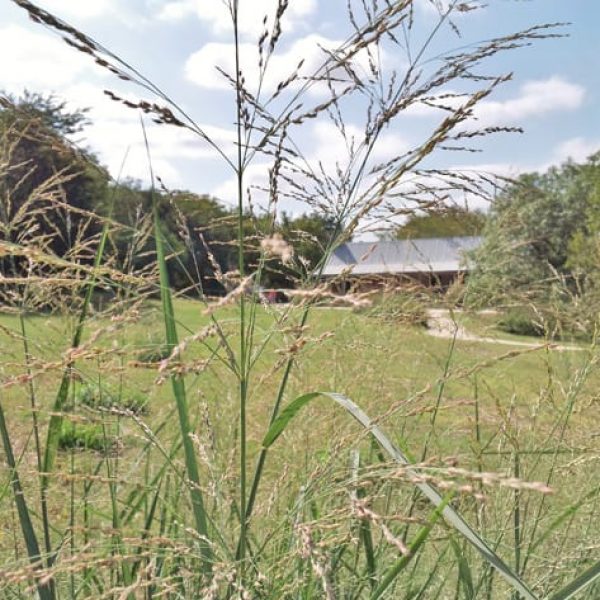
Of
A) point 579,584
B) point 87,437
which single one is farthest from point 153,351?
point 87,437

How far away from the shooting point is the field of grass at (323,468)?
1102mm

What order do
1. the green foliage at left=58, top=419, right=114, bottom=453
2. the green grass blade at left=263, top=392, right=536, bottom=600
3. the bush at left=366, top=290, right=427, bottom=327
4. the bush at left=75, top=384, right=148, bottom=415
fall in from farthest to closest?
the bush at left=366, top=290, right=427, bottom=327 < the green foliage at left=58, top=419, right=114, bottom=453 < the bush at left=75, top=384, right=148, bottom=415 < the green grass blade at left=263, top=392, right=536, bottom=600

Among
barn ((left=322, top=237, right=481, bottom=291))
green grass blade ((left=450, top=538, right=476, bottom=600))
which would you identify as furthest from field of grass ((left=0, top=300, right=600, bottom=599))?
barn ((left=322, top=237, right=481, bottom=291))

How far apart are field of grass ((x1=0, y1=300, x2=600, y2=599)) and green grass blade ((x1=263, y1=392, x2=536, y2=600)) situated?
26mm

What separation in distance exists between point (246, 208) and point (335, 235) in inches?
8.9

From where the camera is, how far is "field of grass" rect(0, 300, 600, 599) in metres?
1.10

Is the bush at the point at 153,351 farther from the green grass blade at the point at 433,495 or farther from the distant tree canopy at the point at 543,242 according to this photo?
the distant tree canopy at the point at 543,242

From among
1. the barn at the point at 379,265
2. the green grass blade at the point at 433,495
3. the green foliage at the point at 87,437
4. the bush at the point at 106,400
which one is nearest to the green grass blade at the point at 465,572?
the green grass blade at the point at 433,495

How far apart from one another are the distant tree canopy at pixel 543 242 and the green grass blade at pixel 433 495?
0.64m

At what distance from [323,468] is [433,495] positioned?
291 millimetres

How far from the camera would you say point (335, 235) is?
4.51 feet

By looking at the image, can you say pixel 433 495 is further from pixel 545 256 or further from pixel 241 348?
pixel 545 256

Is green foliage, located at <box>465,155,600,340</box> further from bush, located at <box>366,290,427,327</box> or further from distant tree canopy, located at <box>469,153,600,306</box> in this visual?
bush, located at <box>366,290,427,327</box>

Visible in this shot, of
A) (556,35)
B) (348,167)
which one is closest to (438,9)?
(556,35)
